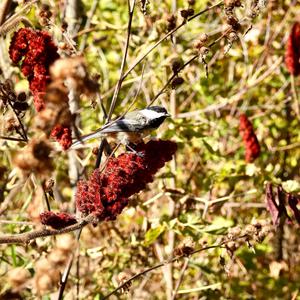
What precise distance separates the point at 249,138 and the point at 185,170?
3.53ft

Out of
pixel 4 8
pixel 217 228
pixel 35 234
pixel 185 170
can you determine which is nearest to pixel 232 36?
pixel 4 8

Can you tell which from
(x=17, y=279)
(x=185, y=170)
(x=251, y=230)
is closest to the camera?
(x=17, y=279)

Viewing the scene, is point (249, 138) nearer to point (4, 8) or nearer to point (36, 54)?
point (36, 54)

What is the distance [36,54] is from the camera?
5.19ft

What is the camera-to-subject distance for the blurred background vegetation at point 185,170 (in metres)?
2.57

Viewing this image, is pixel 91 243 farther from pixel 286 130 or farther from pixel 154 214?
pixel 286 130

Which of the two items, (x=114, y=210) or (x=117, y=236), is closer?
(x=114, y=210)

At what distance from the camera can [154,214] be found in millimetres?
3395

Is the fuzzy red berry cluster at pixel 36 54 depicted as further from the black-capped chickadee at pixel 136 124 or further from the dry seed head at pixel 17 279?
the dry seed head at pixel 17 279

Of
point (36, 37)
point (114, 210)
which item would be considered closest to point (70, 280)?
point (114, 210)

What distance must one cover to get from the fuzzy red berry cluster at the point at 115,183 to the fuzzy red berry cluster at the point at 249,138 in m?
1.16

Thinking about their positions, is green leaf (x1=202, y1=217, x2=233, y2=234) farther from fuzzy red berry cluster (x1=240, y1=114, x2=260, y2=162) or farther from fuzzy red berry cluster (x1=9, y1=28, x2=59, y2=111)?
fuzzy red berry cluster (x1=9, y1=28, x2=59, y2=111)

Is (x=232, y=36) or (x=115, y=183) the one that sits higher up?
(x=232, y=36)

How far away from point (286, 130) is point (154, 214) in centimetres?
131
